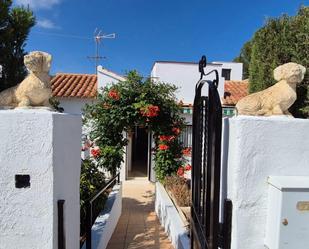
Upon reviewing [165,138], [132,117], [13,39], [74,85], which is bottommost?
[165,138]

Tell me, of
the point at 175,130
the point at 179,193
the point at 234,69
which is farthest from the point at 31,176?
the point at 234,69

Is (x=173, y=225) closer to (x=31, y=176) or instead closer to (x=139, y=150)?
(x=31, y=176)

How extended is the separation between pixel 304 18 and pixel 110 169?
7.16m

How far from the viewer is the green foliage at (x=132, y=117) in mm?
9148

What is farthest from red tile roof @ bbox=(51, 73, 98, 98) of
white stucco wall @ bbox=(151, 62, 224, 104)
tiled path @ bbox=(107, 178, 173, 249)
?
tiled path @ bbox=(107, 178, 173, 249)

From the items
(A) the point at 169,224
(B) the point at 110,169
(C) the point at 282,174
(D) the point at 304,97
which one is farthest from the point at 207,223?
(B) the point at 110,169

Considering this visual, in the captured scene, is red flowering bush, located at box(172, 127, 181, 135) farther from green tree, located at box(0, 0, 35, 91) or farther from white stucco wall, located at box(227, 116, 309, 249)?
white stucco wall, located at box(227, 116, 309, 249)

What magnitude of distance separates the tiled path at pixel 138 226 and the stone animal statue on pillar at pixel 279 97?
162 inches

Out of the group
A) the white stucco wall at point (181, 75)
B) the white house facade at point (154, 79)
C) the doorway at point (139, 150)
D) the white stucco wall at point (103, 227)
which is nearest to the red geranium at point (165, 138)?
the white stucco wall at point (103, 227)

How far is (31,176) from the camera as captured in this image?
2.77 metres

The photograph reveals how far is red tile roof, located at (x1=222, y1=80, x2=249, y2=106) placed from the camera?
1580 cm

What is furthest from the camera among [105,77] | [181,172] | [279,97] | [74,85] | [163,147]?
[74,85]

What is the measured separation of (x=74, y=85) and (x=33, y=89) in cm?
1296

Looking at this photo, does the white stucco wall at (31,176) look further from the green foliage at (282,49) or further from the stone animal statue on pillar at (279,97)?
the green foliage at (282,49)
